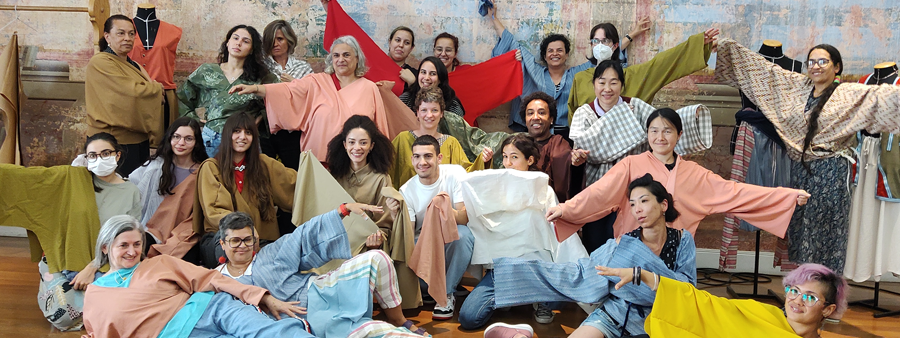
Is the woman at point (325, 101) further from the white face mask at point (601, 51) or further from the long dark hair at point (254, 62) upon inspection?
the white face mask at point (601, 51)

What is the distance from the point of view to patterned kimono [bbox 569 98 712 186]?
4086mm

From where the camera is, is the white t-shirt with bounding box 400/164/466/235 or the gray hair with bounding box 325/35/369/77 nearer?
the white t-shirt with bounding box 400/164/466/235

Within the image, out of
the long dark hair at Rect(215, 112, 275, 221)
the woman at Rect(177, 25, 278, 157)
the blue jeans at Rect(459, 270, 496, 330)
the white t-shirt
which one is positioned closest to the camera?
the blue jeans at Rect(459, 270, 496, 330)

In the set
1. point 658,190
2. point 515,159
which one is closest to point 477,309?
point 515,159

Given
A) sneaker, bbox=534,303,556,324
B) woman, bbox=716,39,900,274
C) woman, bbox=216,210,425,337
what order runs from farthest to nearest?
woman, bbox=716,39,900,274
sneaker, bbox=534,303,556,324
woman, bbox=216,210,425,337

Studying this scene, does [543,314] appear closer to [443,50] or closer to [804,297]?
[804,297]

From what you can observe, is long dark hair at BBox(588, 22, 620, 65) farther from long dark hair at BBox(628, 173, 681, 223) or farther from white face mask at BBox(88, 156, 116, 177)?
white face mask at BBox(88, 156, 116, 177)

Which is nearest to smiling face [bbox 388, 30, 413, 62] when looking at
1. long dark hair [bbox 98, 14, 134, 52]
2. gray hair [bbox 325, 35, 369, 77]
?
gray hair [bbox 325, 35, 369, 77]

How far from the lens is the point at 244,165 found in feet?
12.5

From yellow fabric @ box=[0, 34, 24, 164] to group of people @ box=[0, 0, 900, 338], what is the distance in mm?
817

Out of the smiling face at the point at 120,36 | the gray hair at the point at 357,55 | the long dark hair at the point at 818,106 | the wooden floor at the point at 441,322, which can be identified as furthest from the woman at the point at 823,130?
the smiling face at the point at 120,36

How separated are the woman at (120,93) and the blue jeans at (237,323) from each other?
64.6 inches

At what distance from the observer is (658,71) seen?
15.3 feet

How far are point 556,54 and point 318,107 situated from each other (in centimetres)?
171
